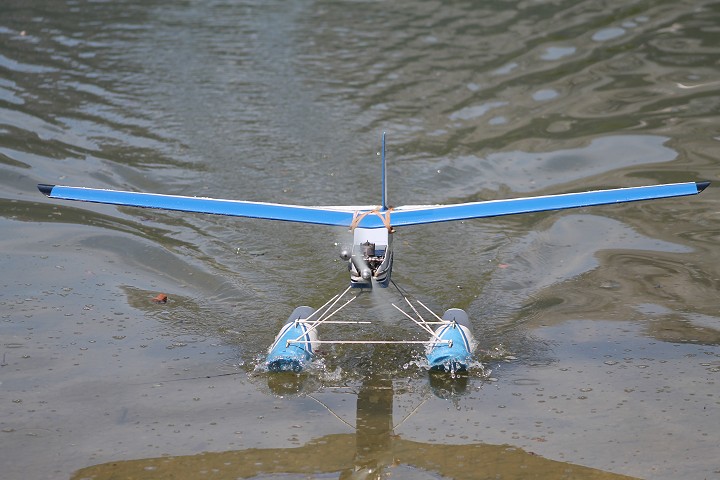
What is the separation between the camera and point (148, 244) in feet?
40.4

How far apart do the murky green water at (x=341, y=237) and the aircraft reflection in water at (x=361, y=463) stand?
26 mm

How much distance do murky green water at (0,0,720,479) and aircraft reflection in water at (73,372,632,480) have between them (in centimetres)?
3

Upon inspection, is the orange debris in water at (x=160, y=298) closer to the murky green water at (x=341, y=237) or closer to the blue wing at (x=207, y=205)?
the murky green water at (x=341, y=237)

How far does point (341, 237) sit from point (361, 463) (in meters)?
5.41

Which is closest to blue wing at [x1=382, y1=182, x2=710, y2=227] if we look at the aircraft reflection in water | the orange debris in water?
the aircraft reflection in water

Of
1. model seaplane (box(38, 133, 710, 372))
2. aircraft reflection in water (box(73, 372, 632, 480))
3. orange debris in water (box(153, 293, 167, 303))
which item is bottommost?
aircraft reflection in water (box(73, 372, 632, 480))

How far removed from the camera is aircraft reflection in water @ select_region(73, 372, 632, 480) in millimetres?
7473

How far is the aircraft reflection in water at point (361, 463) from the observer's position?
24.5 ft

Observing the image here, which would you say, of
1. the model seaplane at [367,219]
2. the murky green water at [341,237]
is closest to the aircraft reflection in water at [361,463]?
the murky green water at [341,237]

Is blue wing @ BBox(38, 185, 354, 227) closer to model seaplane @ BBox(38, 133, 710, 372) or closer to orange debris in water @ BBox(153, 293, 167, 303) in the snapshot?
model seaplane @ BBox(38, 133, 710, 372)

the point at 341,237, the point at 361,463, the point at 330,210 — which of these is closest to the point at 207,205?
the point at 330,210

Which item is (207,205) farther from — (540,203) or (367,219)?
(540,203)

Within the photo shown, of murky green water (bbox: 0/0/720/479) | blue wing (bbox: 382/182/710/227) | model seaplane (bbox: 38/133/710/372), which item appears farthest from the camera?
model seaplane (bbox: 38/133/710/372)

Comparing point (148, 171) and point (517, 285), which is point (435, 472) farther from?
point (148, 171)
